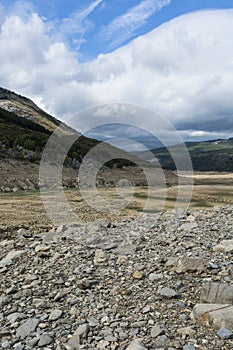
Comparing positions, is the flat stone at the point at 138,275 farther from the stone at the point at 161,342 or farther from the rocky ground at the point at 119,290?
the stone at the point at 161,342

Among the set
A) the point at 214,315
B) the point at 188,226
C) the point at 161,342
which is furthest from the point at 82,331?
the point at 188,226

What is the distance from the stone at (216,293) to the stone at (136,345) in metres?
1.80

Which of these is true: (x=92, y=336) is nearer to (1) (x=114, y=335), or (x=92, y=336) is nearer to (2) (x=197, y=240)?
(1) (x=114, y=335)

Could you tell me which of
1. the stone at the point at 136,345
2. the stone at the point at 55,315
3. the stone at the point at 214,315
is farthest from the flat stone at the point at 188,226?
the stone at the point at 136,345

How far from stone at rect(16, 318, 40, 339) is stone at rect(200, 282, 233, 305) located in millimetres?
3500

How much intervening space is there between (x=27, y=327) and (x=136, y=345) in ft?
7.62

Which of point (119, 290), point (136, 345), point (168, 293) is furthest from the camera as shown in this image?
point (119, 290)

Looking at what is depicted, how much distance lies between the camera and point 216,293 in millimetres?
7219

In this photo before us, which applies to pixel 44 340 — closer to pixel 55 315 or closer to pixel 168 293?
pixel 55 315

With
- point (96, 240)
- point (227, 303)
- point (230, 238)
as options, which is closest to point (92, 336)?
point (227, 303)

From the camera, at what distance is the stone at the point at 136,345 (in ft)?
19.7

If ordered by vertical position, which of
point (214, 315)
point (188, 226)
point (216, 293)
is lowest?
point (214, 315)

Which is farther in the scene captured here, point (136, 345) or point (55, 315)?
point (55, 315)

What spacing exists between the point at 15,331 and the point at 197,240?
6124 mm
